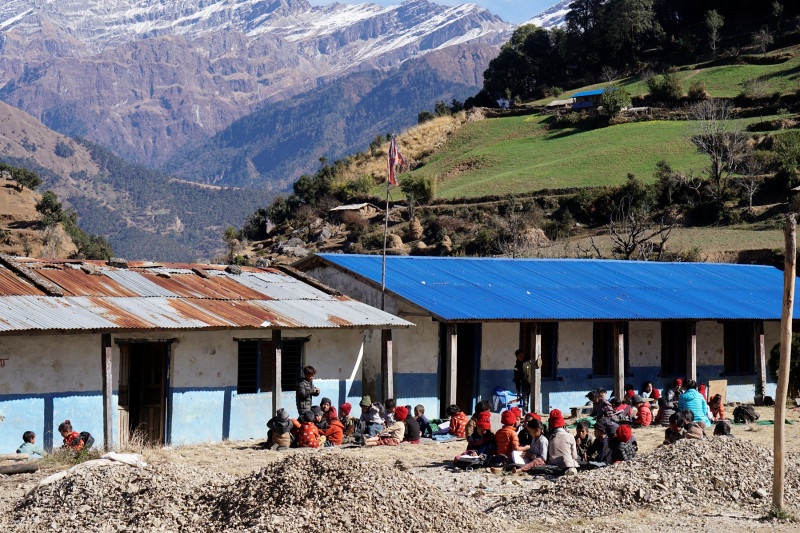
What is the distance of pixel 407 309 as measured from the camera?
20.5 meters

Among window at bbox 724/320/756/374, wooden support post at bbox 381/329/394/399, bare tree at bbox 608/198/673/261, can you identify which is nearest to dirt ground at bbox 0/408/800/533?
wooden support post at bbox 381/329/394/399

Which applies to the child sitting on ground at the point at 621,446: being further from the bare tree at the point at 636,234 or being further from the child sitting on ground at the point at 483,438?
the bare tree at the point at 636,234

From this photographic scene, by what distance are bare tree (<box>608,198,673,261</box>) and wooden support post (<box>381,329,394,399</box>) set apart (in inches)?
1063

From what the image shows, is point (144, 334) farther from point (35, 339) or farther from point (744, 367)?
point (744, 367)

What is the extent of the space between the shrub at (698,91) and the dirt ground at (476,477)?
61.7 m

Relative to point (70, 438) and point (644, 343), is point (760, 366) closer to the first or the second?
point (644, 343)

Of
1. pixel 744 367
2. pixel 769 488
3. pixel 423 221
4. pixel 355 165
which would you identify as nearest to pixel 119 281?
pixel 769 488

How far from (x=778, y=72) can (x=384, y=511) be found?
77381 mm

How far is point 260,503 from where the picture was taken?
9875 millimetres

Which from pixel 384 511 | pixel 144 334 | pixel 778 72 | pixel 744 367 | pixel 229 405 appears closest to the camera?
pixel 384 511

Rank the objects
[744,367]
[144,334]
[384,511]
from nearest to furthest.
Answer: [384,511] → [144,334] → [744,367]

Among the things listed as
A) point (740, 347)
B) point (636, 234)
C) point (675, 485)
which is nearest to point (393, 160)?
point (740, 347)

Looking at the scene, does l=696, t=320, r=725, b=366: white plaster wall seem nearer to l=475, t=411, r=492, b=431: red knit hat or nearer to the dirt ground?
the dirt ground

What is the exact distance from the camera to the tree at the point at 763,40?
86.4m
